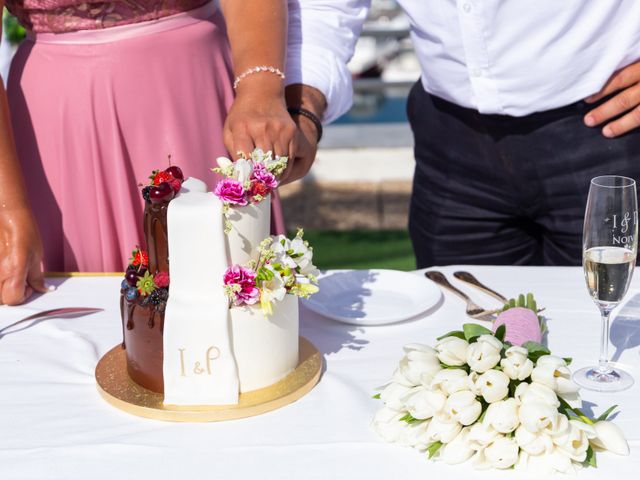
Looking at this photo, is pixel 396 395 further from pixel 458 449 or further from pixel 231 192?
pixel 231 192

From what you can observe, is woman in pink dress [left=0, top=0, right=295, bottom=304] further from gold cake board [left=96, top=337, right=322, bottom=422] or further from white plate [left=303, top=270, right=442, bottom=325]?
gold cake board [left=96, top=337, right=322, bottom=422]

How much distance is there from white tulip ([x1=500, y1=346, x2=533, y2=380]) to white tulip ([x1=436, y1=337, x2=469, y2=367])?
48mm

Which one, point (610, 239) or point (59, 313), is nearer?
point (610, 239)

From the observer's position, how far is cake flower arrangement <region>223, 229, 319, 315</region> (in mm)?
1117

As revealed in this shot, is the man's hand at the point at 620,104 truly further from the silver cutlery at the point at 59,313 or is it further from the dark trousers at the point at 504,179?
the silver cutlery at the point at 59,313

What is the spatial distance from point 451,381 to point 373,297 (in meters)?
0.57

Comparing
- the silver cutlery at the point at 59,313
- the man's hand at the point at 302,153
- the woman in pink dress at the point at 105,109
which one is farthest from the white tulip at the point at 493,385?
the woman in pink dress at the point at 105,109

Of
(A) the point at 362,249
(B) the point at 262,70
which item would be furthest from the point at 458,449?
(A) the point at 362,249

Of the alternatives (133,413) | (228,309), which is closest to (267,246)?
(228,309)

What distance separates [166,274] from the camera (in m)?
1.17

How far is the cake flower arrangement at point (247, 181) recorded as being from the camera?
1.12m

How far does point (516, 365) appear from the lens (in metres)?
0.97

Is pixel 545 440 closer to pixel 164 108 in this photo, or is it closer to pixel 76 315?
pixel 76 315

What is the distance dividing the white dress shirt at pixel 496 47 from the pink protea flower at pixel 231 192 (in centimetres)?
73
